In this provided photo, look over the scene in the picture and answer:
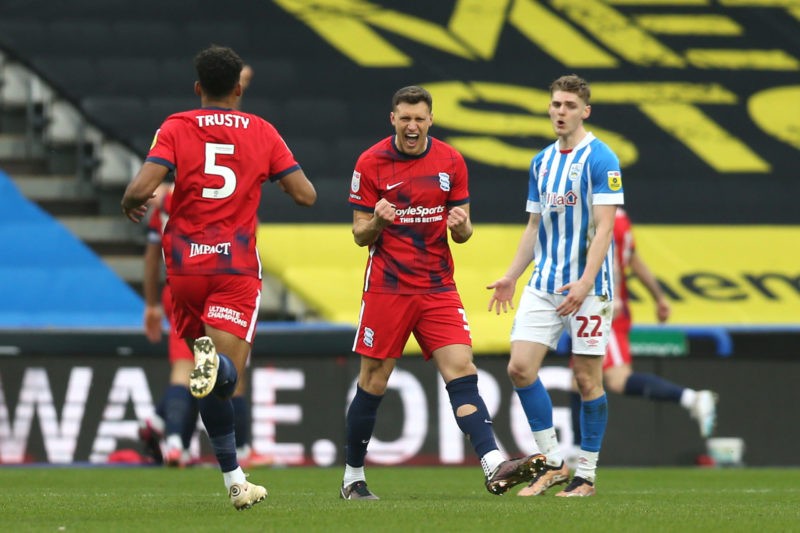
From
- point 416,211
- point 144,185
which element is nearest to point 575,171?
point 416,211

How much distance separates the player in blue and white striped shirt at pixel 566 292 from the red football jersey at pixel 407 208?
22.4 inches

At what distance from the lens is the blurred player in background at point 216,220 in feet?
18.4

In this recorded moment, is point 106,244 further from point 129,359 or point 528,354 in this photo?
point 528,354

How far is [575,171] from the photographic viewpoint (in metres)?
7.00

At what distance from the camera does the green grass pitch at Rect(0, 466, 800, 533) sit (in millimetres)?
5145

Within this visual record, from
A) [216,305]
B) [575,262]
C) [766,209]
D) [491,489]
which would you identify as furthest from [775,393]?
[216,305]

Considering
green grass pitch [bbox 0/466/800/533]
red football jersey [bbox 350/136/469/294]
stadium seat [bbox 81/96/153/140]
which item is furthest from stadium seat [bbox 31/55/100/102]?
red football jersey [bbox 350/136/469/294]

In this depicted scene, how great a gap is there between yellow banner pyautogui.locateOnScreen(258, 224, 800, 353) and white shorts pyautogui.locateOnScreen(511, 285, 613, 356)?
485cm

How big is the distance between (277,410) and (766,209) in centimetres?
584

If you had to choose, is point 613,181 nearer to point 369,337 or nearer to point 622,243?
point 369,337

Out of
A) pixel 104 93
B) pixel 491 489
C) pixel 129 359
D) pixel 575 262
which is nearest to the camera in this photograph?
pixel 491 489

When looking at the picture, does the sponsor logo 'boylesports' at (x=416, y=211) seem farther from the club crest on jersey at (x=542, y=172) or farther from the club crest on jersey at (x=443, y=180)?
the club crest on jersey at (x=542, y=172)

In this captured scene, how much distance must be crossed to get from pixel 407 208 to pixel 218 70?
123 centimetres

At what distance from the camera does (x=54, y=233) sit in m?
12.7
